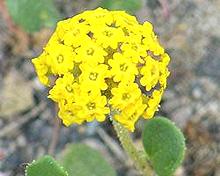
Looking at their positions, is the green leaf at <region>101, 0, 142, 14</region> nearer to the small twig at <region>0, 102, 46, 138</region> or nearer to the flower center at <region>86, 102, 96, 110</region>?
the small twig at <region>0, 102, 46, 138</region>

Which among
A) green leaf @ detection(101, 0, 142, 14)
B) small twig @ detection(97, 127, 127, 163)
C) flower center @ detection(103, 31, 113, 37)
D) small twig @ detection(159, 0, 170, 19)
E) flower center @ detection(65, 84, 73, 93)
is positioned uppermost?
green leaf @ detection(101, 0, 142, 14)

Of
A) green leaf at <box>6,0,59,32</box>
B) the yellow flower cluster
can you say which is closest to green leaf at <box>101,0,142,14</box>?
green leaf at <box>6,0,59,32</box>

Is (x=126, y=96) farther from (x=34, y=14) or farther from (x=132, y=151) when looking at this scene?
(x=34, y=14)

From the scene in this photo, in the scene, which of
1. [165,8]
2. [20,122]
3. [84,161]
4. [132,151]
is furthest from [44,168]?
[165,8]

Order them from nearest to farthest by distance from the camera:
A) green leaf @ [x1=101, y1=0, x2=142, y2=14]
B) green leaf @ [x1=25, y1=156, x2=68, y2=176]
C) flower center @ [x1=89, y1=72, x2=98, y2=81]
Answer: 1. flower center @ [x1=89, y1=72, x2=98, y2=81]
2. green leaf @ [x1=25, y1=156, x2=68, y2=176]
3. green leaf @ [x1=101, y1=0, x2=142, y2=14]

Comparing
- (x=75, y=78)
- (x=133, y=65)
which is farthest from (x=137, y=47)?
(x=75, y=78)

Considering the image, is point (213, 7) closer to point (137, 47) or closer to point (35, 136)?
point (35, 136)
